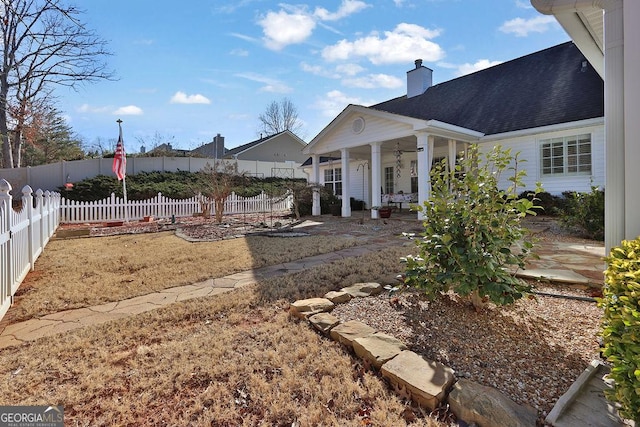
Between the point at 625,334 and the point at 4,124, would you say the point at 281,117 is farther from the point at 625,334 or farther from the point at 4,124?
the point at 625,334

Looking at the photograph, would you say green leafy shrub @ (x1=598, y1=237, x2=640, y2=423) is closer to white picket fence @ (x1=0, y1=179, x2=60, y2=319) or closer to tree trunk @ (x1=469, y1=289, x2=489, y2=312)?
tree trunk @ (x1=469, y1=289, x2=489, y2=312)

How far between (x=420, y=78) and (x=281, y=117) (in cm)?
2051

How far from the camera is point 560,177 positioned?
9.49m

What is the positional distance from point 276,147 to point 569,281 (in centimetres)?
2380

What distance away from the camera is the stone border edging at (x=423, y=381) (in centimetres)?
148

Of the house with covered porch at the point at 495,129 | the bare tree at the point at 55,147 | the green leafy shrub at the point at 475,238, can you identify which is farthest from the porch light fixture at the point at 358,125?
the bare tree at the point at 55,147

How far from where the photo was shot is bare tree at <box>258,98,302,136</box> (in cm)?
3394

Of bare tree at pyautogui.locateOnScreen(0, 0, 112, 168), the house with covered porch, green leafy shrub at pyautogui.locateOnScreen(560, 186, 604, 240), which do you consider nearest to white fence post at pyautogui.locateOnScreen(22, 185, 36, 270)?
the house with covered porch

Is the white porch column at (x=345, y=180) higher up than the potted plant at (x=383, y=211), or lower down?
higher up

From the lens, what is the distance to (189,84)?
578 inches

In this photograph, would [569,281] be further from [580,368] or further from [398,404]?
[398,404]

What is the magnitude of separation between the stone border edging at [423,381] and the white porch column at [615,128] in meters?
1.44

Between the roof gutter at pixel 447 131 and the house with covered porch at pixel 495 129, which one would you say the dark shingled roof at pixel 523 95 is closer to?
the house with covered porch at pixel 495 129

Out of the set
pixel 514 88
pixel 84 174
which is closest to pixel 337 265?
pixel 514 88
